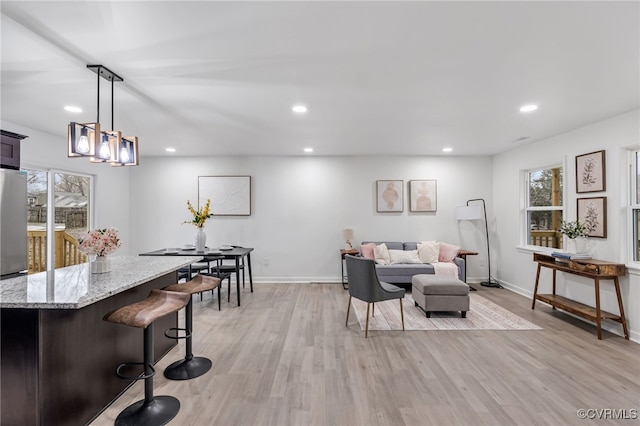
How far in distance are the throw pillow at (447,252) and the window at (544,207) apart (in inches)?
47.5

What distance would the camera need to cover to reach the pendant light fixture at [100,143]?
2.24 meters

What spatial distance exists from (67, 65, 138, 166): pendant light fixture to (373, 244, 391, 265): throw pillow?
4.01 metres

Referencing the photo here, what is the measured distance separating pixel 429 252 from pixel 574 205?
2.16 m

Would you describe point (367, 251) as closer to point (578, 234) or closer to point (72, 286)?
point (578, 234)

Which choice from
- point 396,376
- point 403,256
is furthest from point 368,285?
point 403,256

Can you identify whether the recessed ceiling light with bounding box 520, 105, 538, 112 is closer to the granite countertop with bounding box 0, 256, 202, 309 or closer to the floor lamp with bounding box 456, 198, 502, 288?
the floor lamp with bounding box 456, 198, 502, 288

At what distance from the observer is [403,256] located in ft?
17.6

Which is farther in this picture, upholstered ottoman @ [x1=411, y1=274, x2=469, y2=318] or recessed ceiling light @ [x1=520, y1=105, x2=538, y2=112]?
upholstered ottoman @ [x1=411, y1=274, x2=469, y2=318]

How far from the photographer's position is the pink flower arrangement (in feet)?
7.20

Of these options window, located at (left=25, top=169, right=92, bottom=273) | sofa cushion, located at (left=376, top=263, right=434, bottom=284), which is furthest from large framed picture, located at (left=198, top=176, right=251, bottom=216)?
sofa cushion, located at (left=376, top=263, right=434, bottom=284)

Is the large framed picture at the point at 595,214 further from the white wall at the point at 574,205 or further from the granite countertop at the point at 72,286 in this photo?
the granite countertop at the point at 72,286
